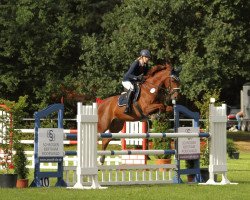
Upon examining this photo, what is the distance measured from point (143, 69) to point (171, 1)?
924 inches

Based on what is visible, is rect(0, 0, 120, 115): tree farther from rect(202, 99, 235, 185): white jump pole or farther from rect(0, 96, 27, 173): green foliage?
rect(0, 96, 27, 173): green foliage

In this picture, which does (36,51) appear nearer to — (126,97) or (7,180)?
(126,97)

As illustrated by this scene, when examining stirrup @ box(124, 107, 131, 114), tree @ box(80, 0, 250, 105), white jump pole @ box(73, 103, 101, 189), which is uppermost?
tree @ box(80, 0, 250, 105)

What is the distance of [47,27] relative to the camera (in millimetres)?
47156

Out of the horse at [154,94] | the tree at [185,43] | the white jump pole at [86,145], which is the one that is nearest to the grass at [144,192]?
the white jump pole at [86,145]

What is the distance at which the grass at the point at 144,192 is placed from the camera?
14.9 m

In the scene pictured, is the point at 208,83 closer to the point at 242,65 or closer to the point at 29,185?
the point at 242,65

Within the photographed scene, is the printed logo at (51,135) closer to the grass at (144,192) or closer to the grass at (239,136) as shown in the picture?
the grass at (144,192)

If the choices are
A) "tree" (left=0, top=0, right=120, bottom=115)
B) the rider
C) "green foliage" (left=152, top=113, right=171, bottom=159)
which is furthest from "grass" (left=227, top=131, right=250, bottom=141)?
the rider

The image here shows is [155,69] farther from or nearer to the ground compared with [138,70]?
farther from the ground

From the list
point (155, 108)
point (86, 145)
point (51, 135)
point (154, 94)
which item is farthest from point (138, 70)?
point (86, 145)

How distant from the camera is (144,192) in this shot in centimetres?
1598

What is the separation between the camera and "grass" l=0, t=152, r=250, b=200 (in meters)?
14.9

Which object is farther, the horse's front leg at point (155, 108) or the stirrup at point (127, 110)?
the stirrup at point (127, 110)
